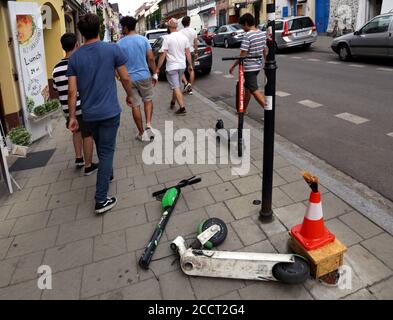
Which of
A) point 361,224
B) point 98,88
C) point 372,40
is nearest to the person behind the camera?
point 361,224

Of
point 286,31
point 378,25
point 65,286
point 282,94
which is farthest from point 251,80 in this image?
point 286,31

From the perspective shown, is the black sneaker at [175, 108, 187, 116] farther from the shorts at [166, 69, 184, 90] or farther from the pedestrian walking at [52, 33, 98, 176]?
the pedestrian walking at [52, 33, 98, 176]

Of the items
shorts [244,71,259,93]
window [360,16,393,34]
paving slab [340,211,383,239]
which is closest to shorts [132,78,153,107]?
shorts [244,71,259,93]

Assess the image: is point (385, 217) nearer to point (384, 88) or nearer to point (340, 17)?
point (384, 88)

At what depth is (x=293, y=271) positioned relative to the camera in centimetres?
233

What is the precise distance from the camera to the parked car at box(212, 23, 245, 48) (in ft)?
71.6

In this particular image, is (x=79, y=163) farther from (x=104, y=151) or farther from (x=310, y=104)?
(x=310, y=104)

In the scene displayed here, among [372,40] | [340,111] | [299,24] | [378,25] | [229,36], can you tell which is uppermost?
[299,24]

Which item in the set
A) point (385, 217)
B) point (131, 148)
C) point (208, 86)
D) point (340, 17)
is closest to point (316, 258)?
point (385, 217)

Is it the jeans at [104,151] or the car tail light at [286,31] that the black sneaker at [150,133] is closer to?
the jeans at [104,151]

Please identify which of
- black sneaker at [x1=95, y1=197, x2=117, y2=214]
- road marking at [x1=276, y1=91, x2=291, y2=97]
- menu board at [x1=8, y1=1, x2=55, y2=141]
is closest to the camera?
black sneaker at [x1=95, y1=197, x2=117, y2=214]

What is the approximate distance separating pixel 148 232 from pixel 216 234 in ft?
2.19

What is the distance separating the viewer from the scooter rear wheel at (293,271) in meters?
2.30

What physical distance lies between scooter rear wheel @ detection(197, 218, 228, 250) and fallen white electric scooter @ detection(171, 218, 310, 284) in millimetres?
156
